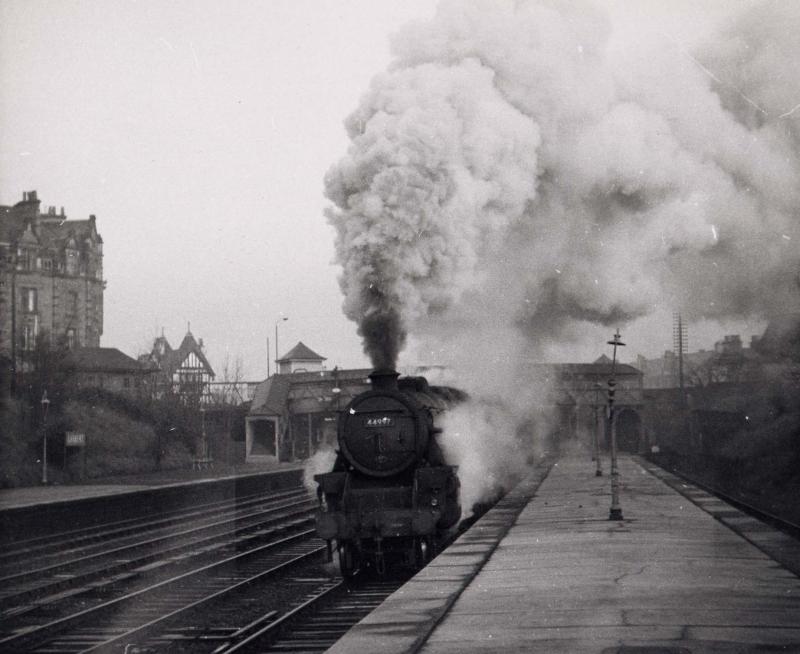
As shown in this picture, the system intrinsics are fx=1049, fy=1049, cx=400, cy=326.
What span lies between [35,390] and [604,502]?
2264 centimetres

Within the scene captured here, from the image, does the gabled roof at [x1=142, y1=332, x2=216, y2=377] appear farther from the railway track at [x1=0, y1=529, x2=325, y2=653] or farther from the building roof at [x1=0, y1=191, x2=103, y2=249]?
the railway track at [x1=0, y1=529, x2=325, y2=653]

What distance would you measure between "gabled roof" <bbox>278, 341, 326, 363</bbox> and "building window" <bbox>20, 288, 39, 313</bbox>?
39.7 m

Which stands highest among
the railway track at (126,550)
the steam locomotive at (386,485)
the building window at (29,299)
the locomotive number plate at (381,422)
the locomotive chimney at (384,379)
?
the building window at (29,299)

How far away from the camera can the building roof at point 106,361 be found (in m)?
56.3

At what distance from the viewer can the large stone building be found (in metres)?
52.9

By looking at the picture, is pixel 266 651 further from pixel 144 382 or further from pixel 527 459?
pixel 144 382

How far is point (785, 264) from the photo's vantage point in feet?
93.0

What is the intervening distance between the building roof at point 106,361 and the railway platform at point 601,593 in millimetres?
41114

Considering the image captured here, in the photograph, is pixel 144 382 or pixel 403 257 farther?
pixel 144 382

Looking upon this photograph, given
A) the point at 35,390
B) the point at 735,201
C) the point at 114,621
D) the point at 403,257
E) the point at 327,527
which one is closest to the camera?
the point at 114,621

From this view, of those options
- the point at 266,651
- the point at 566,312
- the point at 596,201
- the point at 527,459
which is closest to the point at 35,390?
the point at 527,459

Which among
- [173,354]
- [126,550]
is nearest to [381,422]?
[126,550]

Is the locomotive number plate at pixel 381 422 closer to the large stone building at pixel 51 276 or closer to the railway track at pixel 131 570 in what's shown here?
the railway track at pixel 131 570

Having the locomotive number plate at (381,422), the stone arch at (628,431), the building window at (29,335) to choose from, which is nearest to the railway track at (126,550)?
the locomotive number plate at (381,422)
